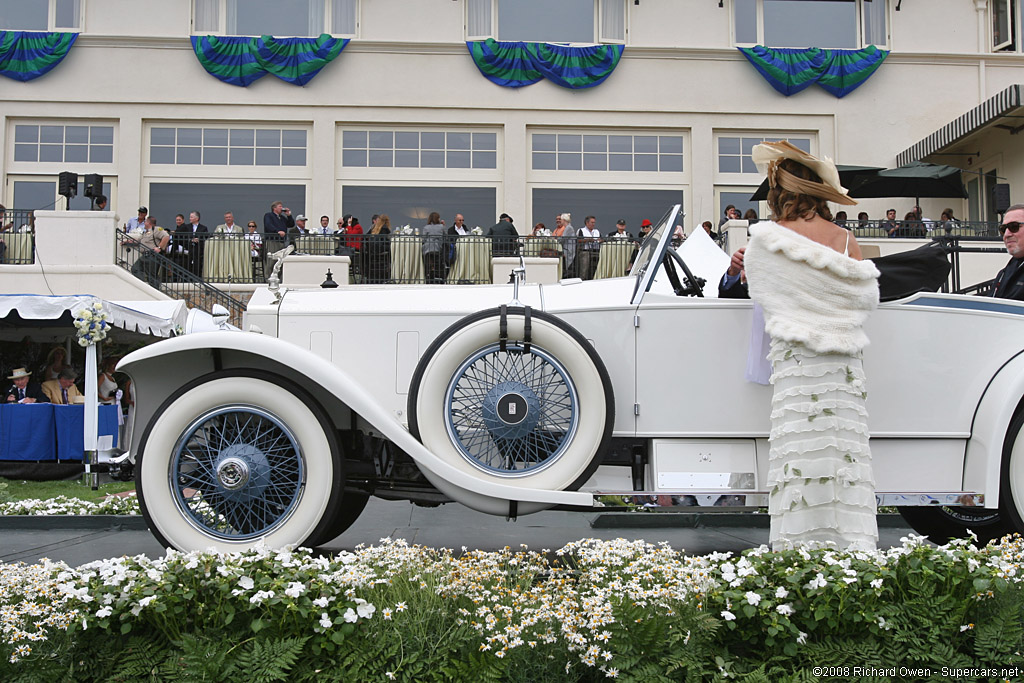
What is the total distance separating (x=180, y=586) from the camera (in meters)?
2.99

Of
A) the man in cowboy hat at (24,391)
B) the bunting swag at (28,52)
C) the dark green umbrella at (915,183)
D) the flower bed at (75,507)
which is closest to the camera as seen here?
the flower bed at (75,507)

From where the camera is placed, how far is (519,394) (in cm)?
410

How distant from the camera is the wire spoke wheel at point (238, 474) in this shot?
159 inches

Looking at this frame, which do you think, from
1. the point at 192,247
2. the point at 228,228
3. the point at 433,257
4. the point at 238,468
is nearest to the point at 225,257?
the point at 192,247

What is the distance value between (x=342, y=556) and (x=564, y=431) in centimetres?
139

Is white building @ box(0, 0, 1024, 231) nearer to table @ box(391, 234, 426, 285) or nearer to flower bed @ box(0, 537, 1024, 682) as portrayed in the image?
table @ box(391, 234, 426, 285)

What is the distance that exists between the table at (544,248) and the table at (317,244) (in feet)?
12.5

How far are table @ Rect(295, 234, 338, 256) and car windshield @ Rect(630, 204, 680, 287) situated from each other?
1219cm

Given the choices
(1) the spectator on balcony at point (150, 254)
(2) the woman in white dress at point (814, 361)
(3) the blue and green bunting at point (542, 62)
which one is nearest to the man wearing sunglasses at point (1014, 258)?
(2) the woman in white dress at point (814, 361)

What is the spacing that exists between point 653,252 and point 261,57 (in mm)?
18284

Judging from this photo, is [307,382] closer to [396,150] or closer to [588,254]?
[588,254]

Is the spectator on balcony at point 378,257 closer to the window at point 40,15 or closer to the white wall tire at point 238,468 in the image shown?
the window at point 40,15

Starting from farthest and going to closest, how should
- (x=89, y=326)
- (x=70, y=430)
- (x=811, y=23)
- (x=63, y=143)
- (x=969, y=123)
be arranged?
(x=811, y=23)
(x=63, y=143)
(x=969, y=123)
(x=70, y=430)
(x=89, y=326)

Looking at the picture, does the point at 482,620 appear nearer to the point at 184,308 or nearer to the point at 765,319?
the point at 765,319
